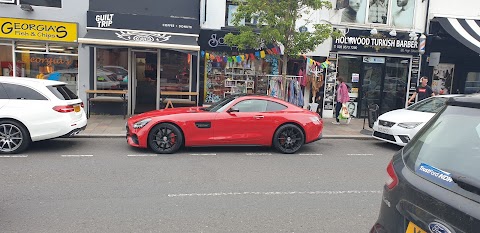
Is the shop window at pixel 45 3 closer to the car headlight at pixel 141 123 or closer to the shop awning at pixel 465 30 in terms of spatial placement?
the car headlight at pixel 141 123

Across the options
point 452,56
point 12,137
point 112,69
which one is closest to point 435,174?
point 12,137

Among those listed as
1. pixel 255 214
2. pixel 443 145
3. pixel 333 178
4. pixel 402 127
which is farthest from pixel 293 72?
pixel 443 145

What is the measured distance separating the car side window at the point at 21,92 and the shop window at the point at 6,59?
18.8 feet

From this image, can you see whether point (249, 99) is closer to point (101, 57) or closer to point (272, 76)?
point (272, 76)

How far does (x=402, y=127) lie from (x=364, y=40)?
5781mm

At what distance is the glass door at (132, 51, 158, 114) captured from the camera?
43.1 ft

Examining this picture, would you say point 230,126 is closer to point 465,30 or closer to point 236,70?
point 236,70

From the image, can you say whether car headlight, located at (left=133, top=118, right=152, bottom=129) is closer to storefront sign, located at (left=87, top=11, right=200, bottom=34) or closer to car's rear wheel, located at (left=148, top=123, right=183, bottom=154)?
car's rear wheel, located at (left=148, top=123, right=183, bottom=154)

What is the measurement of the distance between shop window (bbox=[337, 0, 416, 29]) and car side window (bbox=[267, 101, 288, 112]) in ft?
23.0

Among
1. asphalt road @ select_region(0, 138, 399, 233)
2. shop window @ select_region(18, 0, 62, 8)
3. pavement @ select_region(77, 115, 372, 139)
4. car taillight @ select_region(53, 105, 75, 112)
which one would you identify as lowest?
asphalt road @ select_region(0, 138, 399, 233)

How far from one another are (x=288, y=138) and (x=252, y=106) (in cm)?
107

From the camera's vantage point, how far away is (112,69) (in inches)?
509

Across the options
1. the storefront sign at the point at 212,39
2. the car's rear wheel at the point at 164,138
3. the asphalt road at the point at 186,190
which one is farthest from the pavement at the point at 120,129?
the storefront sign at the point at 212,39

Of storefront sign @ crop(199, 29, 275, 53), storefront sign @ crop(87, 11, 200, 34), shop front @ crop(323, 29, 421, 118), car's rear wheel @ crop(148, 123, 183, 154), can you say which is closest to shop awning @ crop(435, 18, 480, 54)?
shop front @ crop(323, 29, 421, 118)
